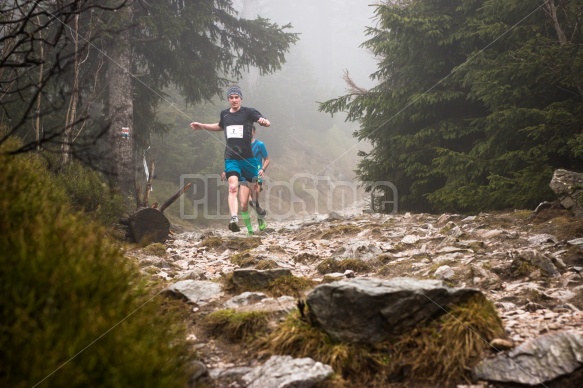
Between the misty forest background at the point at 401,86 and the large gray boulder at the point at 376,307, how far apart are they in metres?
2.07

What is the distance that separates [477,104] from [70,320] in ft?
36.6

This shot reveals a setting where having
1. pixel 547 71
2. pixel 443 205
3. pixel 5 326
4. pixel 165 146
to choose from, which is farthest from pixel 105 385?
pixel 165 146

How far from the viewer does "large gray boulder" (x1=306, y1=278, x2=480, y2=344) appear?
9.08ft

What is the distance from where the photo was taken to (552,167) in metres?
7.21

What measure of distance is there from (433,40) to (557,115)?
4408 mm

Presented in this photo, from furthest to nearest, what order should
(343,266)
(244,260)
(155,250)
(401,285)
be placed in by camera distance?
(155,250) → (244,260) → (343,266) → (401,285)

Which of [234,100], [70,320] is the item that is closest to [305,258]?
[234,100]

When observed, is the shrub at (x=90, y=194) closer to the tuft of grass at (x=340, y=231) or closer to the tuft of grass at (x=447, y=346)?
the tuft of grass at (x=340, y=231)

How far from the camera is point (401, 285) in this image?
2.95 m

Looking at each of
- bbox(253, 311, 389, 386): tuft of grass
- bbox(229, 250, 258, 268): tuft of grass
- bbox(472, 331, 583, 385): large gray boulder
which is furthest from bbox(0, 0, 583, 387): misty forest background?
bbox(472, 331, 583, 385): large gray boulder

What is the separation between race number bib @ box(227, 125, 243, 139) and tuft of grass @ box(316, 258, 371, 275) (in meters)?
4.60

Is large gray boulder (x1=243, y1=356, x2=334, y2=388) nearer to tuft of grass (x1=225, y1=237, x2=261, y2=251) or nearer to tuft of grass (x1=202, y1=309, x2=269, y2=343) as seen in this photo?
tuft of grass (x1=202, y1=309, x2=269, y2=343)

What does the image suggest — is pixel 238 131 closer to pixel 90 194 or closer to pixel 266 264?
pixel 90 194

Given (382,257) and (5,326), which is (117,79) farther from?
(5,326)
